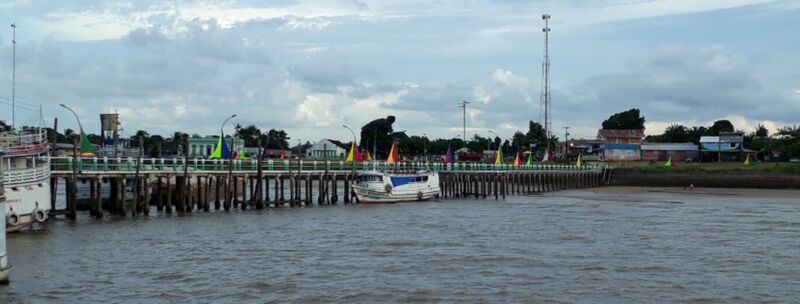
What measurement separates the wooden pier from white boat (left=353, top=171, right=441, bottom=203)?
1.53 m

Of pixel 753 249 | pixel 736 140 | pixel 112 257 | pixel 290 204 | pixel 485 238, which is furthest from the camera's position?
pixel 736 140

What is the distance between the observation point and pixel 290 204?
6444 centimetres

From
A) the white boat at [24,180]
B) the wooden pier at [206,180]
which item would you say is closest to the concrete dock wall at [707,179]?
the wooden pier at [206,180]

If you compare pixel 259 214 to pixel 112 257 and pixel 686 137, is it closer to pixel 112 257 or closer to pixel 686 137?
pixel 112 257

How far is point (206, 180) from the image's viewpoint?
196 ft

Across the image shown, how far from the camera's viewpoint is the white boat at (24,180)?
40281mm

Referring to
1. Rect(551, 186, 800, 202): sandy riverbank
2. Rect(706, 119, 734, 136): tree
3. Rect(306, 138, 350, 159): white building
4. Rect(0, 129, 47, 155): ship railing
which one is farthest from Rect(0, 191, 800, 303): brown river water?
Rect(706, 119, 734, 136): tree

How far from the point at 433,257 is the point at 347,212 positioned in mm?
→ 24496

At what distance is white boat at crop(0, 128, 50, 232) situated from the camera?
132 ft

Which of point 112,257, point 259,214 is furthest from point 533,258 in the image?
point 259,214

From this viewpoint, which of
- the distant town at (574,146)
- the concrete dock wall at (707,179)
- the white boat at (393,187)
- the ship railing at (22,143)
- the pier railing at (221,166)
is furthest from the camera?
the distant town at (574,146)

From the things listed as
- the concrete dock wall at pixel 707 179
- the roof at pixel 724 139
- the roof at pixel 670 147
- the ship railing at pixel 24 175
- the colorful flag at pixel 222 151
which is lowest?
the concrete dock wall at pixel 707 179

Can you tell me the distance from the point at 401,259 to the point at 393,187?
36.0 metres

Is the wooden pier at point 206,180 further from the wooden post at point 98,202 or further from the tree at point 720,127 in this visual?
the tree at point 720,127
